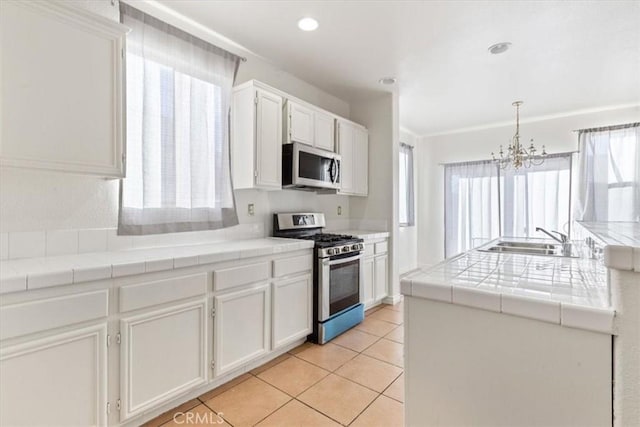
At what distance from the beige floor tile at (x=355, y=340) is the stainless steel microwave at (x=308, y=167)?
1537 millimetres

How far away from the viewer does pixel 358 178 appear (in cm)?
395

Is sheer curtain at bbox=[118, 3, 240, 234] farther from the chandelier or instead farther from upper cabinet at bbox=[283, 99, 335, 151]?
the chandelier

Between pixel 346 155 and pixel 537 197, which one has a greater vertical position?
pixel 346 155

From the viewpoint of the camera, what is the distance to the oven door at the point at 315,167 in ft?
9.51

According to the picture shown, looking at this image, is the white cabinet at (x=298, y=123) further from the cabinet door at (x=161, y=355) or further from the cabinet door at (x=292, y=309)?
the cabinet door at (x=161, y=355)

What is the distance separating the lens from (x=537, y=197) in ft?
15.7

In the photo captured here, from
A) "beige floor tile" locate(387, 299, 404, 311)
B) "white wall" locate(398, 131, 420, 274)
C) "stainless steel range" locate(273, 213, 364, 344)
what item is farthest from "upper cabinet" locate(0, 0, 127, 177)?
"white wall" locate(398, 131, 420, 274)

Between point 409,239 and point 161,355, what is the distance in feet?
16.5

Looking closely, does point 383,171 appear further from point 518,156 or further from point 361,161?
point 518,156

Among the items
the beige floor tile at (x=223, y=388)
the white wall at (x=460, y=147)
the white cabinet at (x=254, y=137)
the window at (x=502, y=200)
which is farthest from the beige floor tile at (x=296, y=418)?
the white wall at (x=460, y=147)

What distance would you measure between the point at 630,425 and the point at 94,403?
6.84 ft

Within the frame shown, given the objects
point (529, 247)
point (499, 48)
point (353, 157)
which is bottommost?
point (529, 247)

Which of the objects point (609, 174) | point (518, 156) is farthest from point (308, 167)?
point (609, 174)

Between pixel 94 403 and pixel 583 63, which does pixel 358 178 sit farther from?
pixel 94 403
